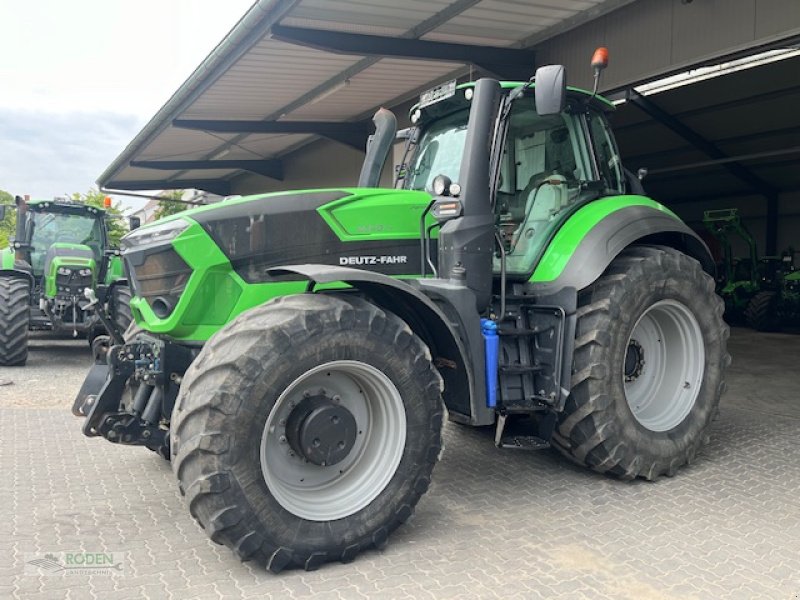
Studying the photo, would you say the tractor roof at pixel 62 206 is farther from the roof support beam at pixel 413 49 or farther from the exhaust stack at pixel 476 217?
the exhaust stack at pixel 476 217

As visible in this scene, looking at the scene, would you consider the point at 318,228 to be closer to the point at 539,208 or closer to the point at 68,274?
the point at 539,208

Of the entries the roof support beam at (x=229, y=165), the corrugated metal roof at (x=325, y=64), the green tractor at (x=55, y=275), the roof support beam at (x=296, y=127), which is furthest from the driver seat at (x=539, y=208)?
the roof support beam at (x=229, y=165)

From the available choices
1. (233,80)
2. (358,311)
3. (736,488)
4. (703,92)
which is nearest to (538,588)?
(358,311)

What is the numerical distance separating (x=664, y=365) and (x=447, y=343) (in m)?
2.14

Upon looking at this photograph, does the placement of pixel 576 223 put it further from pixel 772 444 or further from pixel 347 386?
pixel 772 444

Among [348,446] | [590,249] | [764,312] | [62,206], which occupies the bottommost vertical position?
[764,312]

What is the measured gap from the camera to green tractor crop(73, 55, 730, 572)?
10.2ft

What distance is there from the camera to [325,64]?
10672 millimetres

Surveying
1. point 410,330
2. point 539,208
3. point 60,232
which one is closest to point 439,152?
point 539,208

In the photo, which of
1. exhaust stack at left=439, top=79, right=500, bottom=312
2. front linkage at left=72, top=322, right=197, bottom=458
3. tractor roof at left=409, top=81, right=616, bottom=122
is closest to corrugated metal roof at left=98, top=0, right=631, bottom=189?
tractor roof at left=409, top=81, right=616, bottom=122

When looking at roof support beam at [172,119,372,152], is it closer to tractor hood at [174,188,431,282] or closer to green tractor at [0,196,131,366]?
green tractor at [0,196,131,366]

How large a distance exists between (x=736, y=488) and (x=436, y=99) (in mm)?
3227

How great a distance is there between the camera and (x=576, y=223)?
4.40m

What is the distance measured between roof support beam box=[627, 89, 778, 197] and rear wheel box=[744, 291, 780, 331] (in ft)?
11.4
